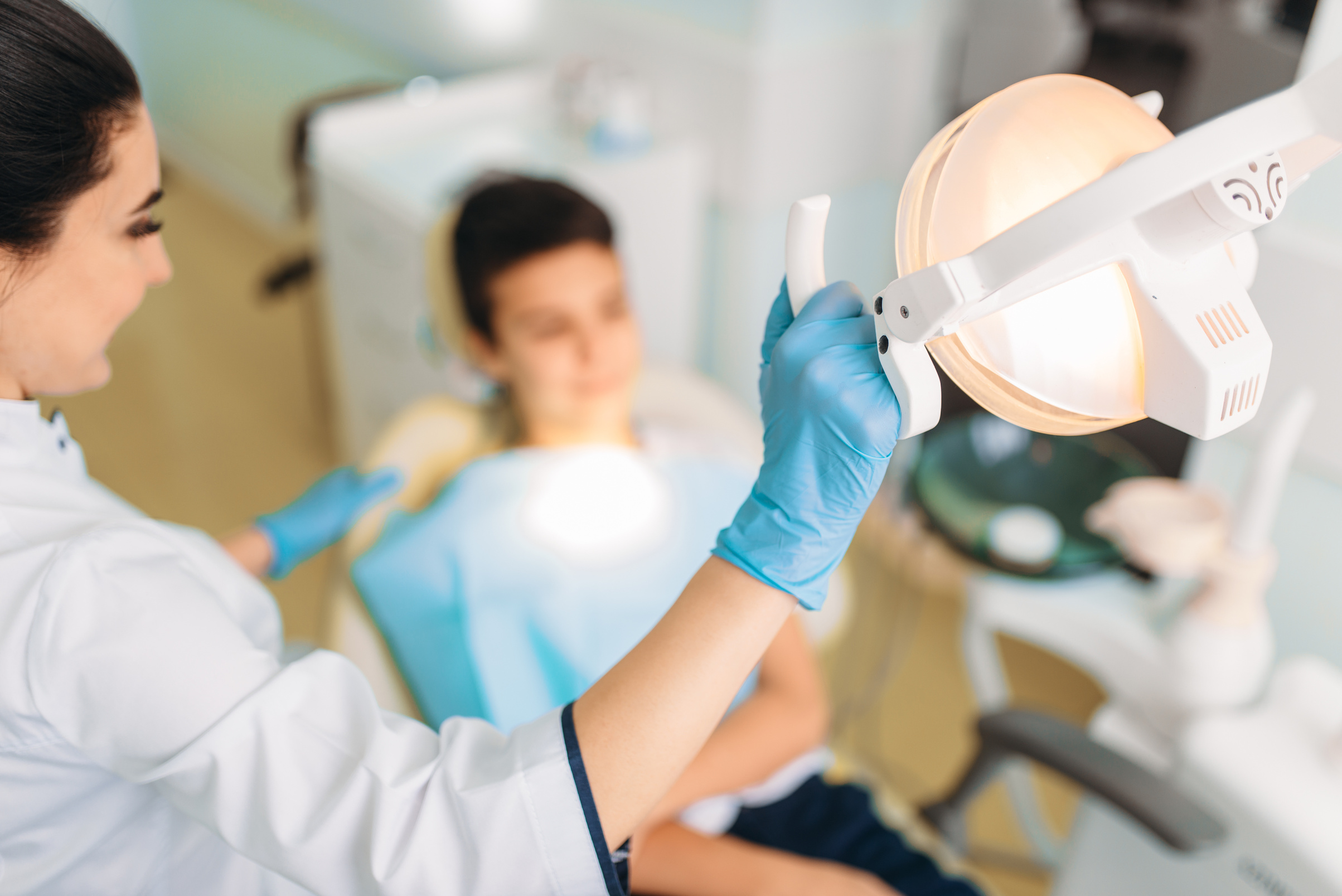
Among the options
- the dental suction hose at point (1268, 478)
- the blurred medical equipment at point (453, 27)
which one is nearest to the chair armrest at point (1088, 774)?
the dental suction hose at point (1268, 478)

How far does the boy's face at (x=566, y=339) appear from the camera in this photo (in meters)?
1.26

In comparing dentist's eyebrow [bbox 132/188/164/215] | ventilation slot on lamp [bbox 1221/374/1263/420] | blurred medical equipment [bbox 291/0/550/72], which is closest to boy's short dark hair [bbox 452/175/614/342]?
dentist's eyebrow [bbox 132/188/164/215]

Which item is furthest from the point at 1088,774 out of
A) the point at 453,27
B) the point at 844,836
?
the point at 453,27

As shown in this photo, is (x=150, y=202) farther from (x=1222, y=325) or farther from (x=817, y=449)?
(x=1222, y=325)

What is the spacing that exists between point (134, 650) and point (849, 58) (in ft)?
5.92

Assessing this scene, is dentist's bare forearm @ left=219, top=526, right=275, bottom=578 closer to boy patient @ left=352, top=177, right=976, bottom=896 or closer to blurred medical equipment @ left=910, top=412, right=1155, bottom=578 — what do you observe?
boy patient @ left=352, top=177, right=976, bottom=896

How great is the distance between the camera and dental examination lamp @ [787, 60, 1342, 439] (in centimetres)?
42

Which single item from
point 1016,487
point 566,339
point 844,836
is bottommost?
point 844,836

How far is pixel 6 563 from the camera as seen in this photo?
0.59 m

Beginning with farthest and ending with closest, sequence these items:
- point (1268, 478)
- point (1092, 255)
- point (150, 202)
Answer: point (1268, 478) < point (150, 202) < point (1092, 255)

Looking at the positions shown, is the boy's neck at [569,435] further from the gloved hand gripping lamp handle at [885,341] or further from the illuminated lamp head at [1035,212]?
the illuminated lamp head at [1035,212]

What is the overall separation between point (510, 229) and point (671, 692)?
83 cm

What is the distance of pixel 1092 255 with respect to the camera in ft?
1.44

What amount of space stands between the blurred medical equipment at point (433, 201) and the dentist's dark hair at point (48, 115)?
3.71 ft
